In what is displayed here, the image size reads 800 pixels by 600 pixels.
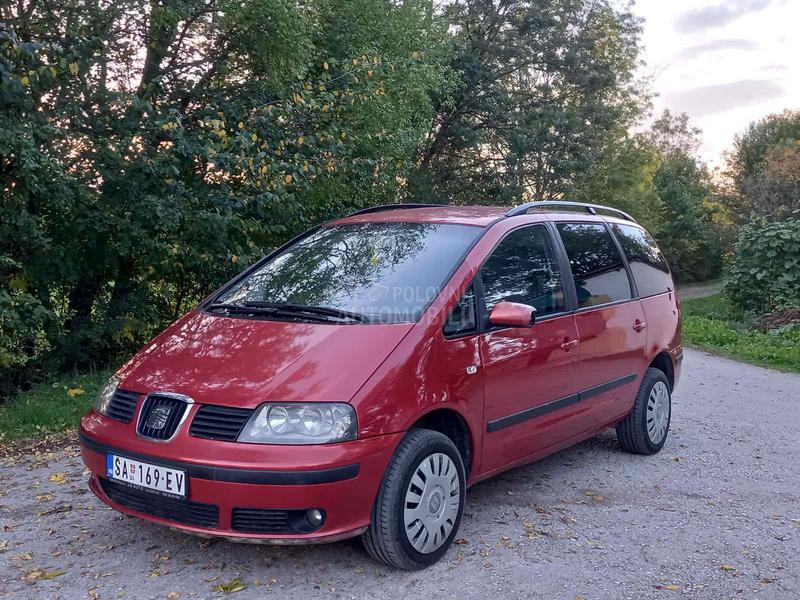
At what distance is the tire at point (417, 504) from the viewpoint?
361 cm

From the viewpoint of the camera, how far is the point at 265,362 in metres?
3.71

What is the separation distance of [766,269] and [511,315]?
1452cm

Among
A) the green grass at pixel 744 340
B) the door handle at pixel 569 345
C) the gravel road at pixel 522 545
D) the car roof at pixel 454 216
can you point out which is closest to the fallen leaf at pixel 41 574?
the gravel road at pixel 522 545

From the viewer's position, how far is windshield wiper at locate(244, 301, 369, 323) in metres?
4.03

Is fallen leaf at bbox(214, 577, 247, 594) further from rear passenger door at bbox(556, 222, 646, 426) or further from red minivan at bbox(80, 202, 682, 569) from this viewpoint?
rear passenger door at bbox(556, 222, 646, 426)

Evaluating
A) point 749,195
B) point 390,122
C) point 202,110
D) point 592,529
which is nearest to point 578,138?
point 749,195

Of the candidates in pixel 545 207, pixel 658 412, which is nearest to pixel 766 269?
pixel 658 412

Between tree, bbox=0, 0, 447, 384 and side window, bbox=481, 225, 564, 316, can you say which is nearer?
side window, bbox=481, 225, 564, 316

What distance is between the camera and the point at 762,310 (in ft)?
55.2

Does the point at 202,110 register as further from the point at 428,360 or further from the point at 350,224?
the point at 428,360

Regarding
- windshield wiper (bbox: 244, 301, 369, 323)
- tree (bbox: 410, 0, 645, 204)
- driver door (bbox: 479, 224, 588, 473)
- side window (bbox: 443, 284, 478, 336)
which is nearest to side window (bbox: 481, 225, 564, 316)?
driver door (bbox: 479, 224, 588, 473)

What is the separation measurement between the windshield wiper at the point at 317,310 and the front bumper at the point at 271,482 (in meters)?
0.73

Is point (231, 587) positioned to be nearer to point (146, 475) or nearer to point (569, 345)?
point (146, 475)

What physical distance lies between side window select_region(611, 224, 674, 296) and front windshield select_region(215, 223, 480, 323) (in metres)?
1.89
